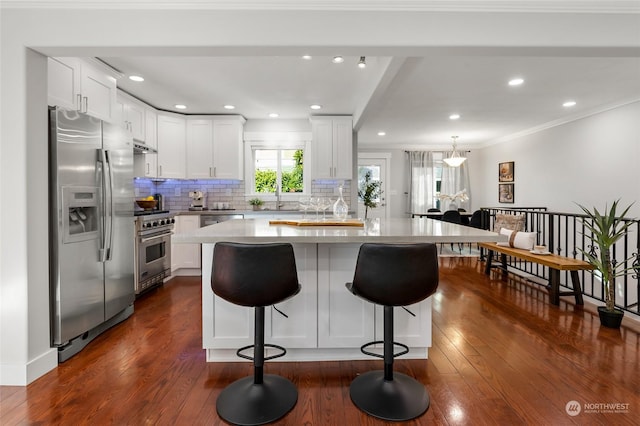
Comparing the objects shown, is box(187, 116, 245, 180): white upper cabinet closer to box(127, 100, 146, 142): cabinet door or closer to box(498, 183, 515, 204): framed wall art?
box(127, 100, 146, 142): cabinet door

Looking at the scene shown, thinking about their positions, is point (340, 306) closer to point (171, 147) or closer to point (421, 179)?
point (171, 147)

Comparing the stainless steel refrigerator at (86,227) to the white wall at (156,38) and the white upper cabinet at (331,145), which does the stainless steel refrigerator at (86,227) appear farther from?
Answer: the white upper cabinet at (331,145)

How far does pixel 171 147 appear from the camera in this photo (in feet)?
16.9

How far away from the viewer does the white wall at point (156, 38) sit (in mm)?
2104

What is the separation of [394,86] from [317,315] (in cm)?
231

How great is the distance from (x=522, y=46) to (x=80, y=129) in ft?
10.2

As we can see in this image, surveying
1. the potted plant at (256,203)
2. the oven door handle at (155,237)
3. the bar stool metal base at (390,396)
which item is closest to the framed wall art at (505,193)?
the potted plant at (256,203)

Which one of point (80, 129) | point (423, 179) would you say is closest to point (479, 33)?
point (80, 129)

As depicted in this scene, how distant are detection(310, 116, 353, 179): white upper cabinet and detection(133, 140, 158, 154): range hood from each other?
7.66 ft

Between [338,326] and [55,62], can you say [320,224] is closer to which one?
[338,326]

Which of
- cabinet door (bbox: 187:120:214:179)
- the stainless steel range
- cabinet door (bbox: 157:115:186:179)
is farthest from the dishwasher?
cabinet door (bbox: 157:115:186:179)

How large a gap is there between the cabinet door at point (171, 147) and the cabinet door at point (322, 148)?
6.76ft

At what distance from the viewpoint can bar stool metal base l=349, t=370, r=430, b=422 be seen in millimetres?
1794

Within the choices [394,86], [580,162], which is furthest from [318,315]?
[580,162]
